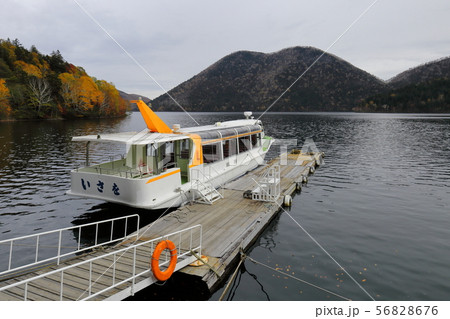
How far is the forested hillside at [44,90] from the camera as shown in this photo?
72375 millimetres

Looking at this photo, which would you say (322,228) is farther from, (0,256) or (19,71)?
(19,71)

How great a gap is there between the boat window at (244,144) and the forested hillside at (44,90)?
70.5m

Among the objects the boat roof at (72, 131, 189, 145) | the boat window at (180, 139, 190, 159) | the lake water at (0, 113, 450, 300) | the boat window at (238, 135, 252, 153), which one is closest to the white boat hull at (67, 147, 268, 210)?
the boat window at (180, 139, 190, 159)

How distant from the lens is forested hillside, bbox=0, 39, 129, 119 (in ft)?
237

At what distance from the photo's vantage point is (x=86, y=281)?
7.30 metres

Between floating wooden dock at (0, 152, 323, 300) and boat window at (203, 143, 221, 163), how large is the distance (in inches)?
74.6

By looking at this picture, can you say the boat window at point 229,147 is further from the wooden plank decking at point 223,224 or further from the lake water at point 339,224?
the lake water at point 339,224

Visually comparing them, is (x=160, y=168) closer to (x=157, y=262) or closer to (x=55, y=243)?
(x=55, y=243)

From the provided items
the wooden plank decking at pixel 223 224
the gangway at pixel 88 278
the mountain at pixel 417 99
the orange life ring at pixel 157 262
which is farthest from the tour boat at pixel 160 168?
the mountain at pixel 417 99

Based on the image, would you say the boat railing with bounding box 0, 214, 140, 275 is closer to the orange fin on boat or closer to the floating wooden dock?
the floating wooden dock

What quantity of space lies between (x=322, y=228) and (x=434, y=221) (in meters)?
5.88

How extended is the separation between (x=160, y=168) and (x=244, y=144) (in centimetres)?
893
